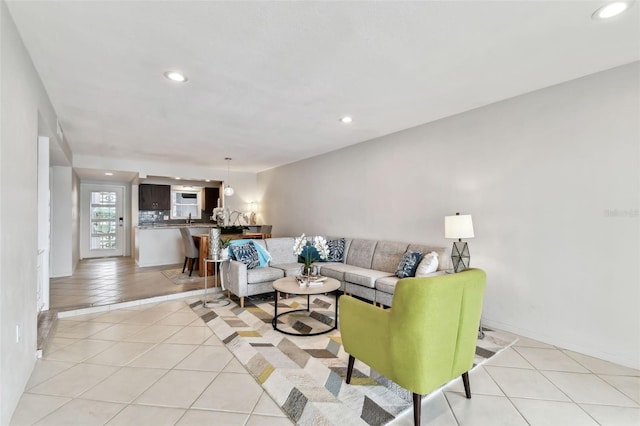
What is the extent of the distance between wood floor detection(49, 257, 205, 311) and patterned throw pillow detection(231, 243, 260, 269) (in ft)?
3.76

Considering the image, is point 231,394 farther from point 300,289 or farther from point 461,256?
point 461,256

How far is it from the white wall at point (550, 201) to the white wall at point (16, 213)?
329 centimetres

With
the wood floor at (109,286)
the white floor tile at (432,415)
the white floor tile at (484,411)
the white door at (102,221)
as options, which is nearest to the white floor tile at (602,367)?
the white floor tile at (484,411)

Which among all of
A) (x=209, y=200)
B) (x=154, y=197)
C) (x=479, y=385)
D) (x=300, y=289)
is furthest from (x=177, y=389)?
(x=209, y=200)

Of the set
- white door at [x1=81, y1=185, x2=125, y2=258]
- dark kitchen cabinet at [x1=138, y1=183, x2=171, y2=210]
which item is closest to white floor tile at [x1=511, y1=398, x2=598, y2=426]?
dark kitchen cabinet at [x1=138, y1=183, x2=171, y2=210]

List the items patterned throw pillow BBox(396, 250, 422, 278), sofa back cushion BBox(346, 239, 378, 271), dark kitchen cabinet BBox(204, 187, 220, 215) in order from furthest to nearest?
dark kitchen cabinet BBox(204, 187, 220, 215) < sofa back cushion BBox(346, 239, 378, 271) < patterned throw pillow BBox(396, 250, 422, 278)

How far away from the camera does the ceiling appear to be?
6.04ft

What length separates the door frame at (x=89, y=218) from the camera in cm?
819

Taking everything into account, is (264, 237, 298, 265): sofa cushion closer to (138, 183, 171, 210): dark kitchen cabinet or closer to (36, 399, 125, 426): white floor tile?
(36, 399, 125, 426): white floor tile

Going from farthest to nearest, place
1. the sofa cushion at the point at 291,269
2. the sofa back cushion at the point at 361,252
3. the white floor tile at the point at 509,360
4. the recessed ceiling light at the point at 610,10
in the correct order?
the sofa back cushion at the point at 361,252 < the sofa cushion at the point at 291,269 < the white floor tile at the point at 509,360 < the recessed ceiling light at the point at 610,10

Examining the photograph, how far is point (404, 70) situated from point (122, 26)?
6.95 ft

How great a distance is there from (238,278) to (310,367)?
1.97 m

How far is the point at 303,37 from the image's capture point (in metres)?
2.07

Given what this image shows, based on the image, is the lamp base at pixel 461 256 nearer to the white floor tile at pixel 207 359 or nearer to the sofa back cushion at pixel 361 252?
the sofa back cushion at pixel 361 252
